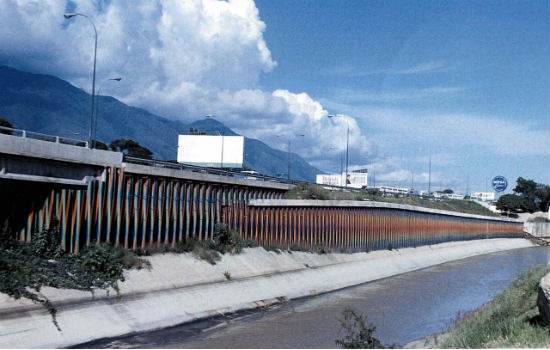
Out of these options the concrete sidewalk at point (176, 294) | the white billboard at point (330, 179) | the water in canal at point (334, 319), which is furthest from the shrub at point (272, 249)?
the white billboard at point (330, 179)

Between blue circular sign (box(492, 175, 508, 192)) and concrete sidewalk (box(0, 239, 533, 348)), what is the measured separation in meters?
14.2

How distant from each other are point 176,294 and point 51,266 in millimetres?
7239

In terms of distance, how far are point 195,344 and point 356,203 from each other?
1803 inches

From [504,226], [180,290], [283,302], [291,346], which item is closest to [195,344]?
[291,346]

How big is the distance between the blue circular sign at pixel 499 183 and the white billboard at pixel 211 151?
57733 millimetres

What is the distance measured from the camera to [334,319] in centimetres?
3669

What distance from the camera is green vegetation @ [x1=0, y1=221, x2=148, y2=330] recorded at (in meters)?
26.9

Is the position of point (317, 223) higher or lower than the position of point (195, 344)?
higher

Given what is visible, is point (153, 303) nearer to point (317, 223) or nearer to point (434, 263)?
point (317, 223)

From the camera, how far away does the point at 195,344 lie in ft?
92.4

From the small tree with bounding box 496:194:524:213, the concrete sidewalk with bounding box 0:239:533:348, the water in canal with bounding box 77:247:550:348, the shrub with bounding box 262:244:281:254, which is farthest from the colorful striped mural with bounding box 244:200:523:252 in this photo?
the small tree with bounding box 496:194:524:213

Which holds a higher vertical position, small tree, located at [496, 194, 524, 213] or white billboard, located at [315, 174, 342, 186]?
Result: white billboard, located at [315, 174, 342, 186]

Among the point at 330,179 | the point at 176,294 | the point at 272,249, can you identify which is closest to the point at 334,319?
the point at 176,294

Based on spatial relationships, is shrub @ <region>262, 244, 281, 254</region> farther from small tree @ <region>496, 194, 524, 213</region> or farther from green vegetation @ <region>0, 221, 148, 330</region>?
small tree @ <region>496, 194, 524, 213</region>
